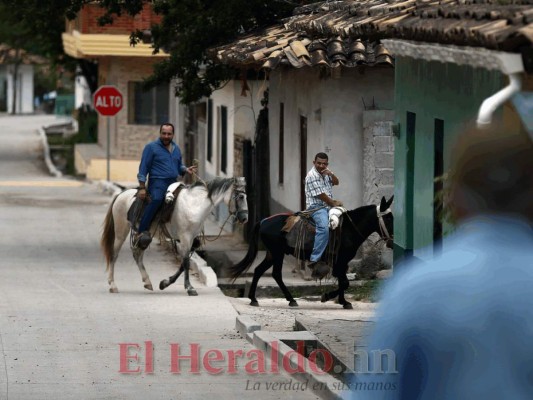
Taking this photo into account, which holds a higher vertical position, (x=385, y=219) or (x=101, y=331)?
(x=385, y=219)

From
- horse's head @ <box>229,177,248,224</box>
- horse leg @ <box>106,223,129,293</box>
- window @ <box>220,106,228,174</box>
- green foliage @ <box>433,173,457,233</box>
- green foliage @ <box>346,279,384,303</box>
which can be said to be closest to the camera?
green foliage @ <box>433,173,457,233</box>

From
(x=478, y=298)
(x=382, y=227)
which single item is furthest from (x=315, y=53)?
(x=478, y=298)

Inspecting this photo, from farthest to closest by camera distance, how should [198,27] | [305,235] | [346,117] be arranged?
[198,27], [346,117], [305,235]

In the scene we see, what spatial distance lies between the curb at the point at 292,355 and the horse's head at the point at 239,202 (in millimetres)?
2321

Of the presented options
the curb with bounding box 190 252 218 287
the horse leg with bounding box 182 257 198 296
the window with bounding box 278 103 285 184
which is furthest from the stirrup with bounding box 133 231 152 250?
the window with bounding box 278 103 285 184

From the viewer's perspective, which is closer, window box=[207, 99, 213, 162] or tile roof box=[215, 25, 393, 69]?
tile roof box=[215, 25, 393, 69]

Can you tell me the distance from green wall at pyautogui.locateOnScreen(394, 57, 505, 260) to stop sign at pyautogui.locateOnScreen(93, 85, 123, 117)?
87.0 feet

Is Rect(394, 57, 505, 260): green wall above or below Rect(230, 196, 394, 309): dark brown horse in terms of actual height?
above

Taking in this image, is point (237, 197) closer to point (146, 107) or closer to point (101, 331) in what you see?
point (101, 331)

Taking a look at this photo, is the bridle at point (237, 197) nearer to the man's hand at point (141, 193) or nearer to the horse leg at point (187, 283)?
the horse leg at point (187, 283)

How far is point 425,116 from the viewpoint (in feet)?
38.3

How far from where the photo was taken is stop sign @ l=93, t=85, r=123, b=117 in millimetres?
38875

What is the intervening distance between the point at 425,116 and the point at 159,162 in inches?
277

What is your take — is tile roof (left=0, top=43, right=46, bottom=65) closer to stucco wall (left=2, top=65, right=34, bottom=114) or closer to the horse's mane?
stucco wall (left=2, top=65, right=34, bottom=114)
